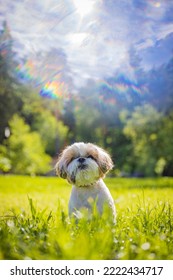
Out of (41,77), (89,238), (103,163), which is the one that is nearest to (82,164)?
(103,163)

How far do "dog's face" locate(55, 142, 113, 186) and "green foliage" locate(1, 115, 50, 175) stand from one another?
6771 millimetres

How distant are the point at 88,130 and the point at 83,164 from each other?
7152 millimetres

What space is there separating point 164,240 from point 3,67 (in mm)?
3718

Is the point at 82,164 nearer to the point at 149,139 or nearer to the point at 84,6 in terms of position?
the point at 84,6

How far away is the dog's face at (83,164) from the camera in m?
3.04

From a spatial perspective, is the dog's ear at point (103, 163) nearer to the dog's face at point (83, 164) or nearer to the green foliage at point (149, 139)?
the dog's face at point (83, 164)

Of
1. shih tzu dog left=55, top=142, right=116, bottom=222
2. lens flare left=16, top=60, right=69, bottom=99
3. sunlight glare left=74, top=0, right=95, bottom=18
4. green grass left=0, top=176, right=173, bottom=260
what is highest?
sunlight glare left=74, top=0, right=95, bottom=18

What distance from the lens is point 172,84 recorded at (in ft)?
19.9

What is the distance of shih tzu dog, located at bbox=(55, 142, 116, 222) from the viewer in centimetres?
303

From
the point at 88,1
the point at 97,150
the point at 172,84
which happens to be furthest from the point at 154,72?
the point at 97,150

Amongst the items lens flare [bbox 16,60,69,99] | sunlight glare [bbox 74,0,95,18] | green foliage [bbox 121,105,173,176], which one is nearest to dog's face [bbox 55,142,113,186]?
sunlight glare [bbox 74,0,95,18]

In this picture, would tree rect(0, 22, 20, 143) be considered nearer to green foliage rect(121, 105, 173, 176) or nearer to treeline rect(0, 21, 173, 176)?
treeline rect(0, 21, 173, 176)
